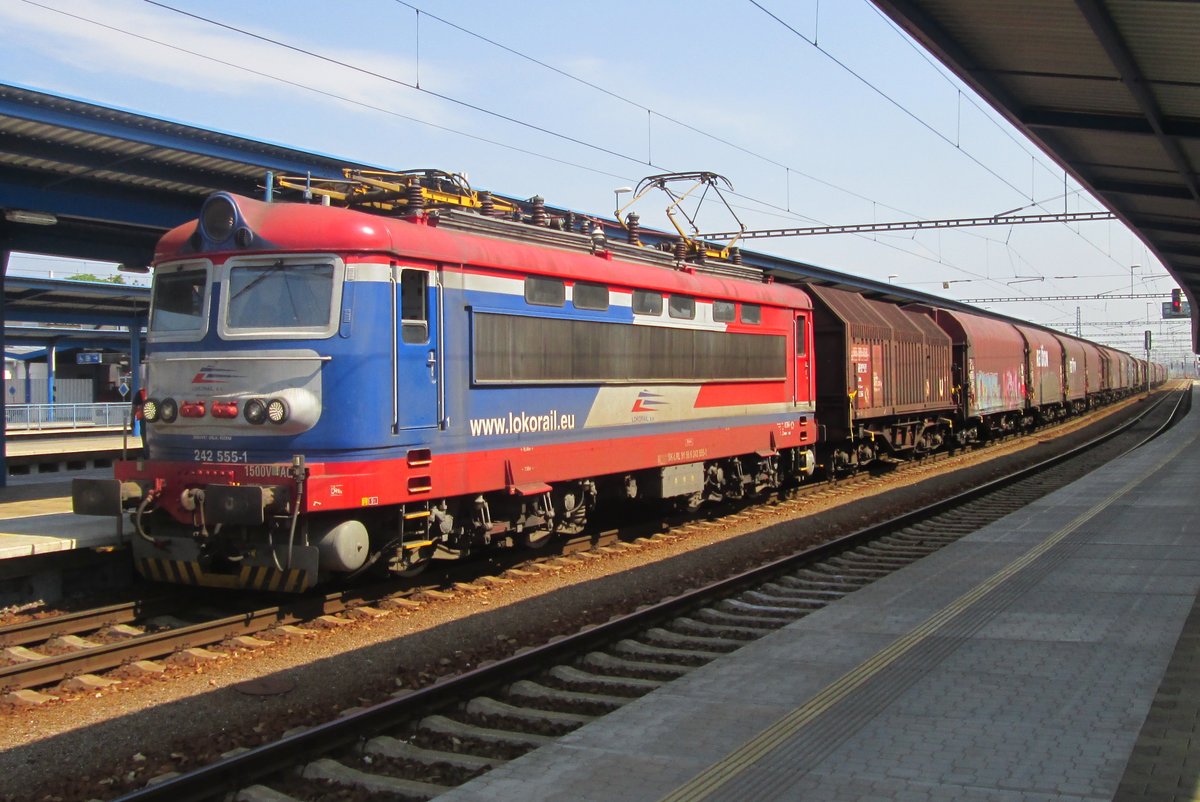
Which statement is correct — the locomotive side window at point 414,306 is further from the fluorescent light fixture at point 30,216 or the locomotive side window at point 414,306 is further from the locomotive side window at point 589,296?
the fluorescent light fixture at point 30,216

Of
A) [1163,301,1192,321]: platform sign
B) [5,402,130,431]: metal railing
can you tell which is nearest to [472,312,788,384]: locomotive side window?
[5,402,130,431]: metal railing

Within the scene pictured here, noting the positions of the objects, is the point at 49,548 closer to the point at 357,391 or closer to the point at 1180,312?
the point at 357,391

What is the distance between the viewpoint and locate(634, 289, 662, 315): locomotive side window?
12.4m

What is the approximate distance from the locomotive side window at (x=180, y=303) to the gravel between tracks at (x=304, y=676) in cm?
300

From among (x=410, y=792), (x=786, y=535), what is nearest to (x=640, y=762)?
(x=410, y=792)

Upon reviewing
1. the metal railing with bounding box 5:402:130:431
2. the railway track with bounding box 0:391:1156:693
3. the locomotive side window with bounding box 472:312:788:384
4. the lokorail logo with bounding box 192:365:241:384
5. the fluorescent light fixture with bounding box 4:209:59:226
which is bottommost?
the railway track with bounding box 0:391:1156:693

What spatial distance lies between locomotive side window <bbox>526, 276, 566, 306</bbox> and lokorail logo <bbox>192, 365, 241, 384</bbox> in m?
3.11

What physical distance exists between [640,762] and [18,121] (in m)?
10.8

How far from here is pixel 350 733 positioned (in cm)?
565

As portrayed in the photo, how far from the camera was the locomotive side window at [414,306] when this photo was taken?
9.16 m

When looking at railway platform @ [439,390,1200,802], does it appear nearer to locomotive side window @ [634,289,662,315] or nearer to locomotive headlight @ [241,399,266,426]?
locomotive headlight @ [241,399,266,426]

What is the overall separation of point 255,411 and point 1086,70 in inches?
399

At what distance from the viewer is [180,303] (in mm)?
9312

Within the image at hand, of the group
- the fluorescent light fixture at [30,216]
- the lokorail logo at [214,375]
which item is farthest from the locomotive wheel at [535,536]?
the fluorescent light fixture at [30,216]
